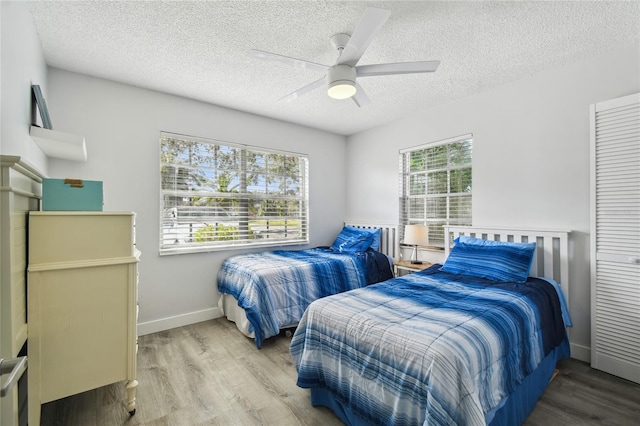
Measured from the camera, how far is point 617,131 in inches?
89.7

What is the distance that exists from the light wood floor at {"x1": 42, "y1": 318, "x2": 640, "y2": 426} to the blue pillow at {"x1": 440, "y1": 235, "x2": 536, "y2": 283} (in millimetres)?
833

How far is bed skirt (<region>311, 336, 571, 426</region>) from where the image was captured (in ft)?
4.91

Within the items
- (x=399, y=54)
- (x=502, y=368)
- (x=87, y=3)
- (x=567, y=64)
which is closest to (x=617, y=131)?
(x=567, y=64)

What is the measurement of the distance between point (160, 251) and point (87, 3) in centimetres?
222

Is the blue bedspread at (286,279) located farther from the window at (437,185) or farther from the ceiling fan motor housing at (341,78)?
the ceiling fan motor housing at (341,78)

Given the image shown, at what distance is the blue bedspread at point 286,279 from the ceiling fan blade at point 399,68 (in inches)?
78.4

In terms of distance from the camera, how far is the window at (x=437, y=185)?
11.3 ft

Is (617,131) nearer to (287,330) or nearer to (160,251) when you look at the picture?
(287,330)

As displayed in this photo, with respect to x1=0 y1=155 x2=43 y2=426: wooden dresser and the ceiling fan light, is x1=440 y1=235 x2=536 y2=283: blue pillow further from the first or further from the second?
x1=0 y1=155 x2=43 y2=426: wooden dresser

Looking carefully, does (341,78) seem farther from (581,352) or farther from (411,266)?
(581,352)

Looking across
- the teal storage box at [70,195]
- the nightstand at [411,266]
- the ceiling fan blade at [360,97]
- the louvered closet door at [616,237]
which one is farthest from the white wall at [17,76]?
the louvered closet door at [616,237]

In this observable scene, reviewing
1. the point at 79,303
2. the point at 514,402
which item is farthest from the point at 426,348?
the point at 79,303

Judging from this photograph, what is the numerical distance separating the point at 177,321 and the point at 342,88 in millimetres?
2998

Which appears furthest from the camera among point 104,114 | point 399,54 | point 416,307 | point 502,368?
point 104,114
